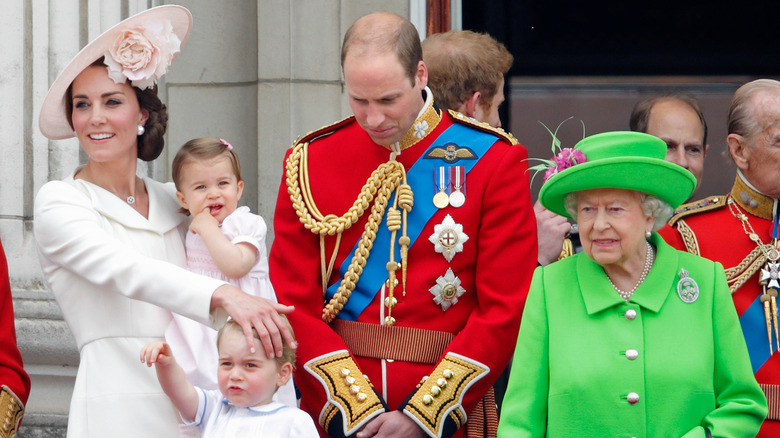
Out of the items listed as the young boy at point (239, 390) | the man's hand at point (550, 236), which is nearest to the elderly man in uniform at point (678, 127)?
the man's hand at point (550, 236)

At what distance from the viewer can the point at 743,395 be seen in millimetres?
3711

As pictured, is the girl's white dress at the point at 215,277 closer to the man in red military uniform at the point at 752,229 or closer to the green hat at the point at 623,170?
the green hat at the point at 623,170

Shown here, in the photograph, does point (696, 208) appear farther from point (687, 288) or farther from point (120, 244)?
point (120, 244)

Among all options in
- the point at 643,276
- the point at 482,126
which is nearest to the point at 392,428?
the point at 643,276

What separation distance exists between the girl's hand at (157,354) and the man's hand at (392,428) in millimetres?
598

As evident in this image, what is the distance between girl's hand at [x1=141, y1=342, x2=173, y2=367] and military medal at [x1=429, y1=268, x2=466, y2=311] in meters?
0.80

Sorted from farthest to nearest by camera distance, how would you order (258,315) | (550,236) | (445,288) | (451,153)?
(550,236) < (451,153) < (445,288) < (258,315)

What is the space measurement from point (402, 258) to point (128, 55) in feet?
3.35

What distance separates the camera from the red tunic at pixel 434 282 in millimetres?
4082

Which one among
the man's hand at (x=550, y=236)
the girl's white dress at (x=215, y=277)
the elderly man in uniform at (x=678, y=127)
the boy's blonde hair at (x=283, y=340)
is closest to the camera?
the boy's blonde hair at (x=283, y=340)

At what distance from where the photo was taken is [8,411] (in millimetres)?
4148

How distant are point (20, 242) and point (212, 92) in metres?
1.06

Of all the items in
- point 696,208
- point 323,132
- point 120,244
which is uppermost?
point 323,132

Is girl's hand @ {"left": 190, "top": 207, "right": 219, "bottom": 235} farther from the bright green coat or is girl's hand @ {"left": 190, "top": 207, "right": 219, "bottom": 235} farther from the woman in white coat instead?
the bright green coat
